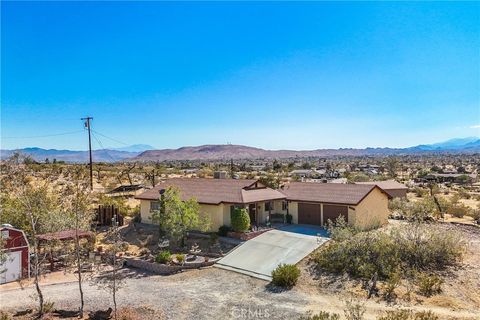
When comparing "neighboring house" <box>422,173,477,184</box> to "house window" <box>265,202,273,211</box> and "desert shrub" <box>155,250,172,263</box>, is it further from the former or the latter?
"desert shrub" <box>155,250,172,263</box>

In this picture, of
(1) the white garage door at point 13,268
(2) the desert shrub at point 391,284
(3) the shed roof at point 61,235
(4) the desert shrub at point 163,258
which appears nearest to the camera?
(2) the desert shrub at point 391,284

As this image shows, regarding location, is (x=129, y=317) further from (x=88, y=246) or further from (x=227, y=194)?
(x=227, y=194)

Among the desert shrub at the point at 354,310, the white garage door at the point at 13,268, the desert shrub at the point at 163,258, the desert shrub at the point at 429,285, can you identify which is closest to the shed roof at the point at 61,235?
the white garage door at the point at 13,268

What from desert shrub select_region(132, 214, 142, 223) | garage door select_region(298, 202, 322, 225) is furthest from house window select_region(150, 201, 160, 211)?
garage door select_region(298, 202, 322, 225)

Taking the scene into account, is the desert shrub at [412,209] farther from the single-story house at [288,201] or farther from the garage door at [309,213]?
the garage door at [309,213]

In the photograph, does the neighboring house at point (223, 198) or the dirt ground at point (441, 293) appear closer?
the dirt ground at point (441, 293)

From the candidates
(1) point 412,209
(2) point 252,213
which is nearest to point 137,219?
(2) point 252,213

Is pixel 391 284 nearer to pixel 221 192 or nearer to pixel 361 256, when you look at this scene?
pixel 361 256
